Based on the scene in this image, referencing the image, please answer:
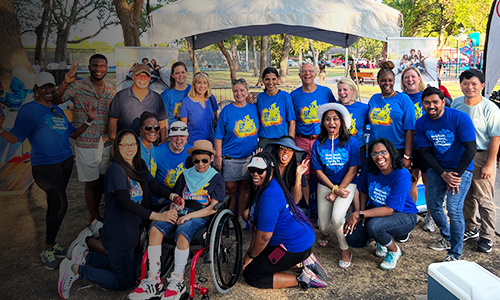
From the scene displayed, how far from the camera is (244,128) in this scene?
14.3 ft

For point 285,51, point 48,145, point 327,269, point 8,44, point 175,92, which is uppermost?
point 285,51

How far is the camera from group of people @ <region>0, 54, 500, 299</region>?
318 centimetres

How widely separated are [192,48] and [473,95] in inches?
193

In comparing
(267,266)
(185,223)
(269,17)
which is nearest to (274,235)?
(267,266)

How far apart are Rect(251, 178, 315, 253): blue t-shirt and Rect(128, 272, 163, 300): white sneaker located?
98 cm

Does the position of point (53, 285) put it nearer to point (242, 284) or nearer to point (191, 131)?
point (242, 284)

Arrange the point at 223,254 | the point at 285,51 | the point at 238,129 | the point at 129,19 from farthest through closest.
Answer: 1. the point at 285,51
2. the point at 129,19
3. the point at 238,129
4. the point at 223,254

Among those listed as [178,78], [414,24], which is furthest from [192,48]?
[414,24]

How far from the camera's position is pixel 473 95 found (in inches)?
154

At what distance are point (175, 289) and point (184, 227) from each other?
495 millimetres

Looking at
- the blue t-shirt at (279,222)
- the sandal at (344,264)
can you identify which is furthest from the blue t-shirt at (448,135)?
the blue t-shirt at (279,222)

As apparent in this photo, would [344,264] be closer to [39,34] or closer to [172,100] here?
[172,100]

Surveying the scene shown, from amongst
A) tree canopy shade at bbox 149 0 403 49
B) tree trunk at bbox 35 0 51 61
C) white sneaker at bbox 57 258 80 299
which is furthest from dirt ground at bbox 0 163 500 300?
tree trunk at bbox 35 0 51 61

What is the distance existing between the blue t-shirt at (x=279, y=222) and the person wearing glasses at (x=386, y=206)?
1.99ft
